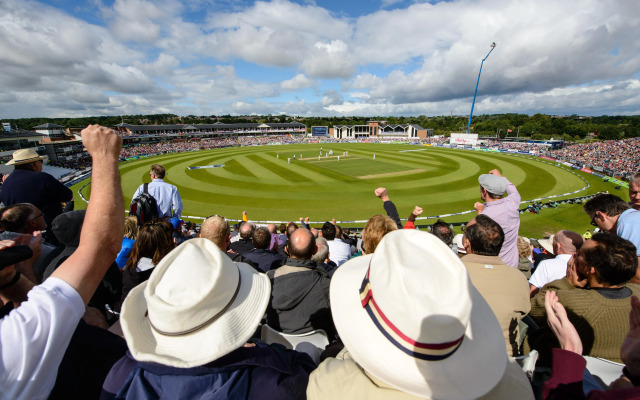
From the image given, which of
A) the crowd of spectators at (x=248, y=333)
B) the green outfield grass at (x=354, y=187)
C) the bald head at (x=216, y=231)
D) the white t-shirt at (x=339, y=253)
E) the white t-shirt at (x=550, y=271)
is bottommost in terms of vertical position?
the green outfield grass at (x=354, y=187)

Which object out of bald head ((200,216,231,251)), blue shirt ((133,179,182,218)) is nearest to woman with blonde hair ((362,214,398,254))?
bald head ((200,216,231,251))

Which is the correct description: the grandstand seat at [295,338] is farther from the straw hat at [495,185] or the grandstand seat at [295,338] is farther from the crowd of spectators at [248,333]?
the straw hat at [495,185]

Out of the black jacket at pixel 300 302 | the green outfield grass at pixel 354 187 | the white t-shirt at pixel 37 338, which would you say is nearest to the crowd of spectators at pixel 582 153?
the green outfield grass at pixel 354 187

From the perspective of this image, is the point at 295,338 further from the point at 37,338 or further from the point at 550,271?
the point at 550,271

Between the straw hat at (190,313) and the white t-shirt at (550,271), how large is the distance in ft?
14.9

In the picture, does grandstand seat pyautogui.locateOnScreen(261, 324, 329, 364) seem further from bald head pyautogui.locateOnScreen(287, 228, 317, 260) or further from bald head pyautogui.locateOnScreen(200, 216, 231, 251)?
bald head pyautogui.locateOnScreen(200, 216, 231, 251)

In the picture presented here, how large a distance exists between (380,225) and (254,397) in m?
3.03

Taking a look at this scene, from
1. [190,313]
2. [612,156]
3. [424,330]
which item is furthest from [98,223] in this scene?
[612,156]

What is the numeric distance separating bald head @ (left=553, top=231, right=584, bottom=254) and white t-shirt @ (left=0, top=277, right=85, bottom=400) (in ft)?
22.0

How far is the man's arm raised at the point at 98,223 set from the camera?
4.94ft

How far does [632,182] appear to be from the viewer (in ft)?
16.2

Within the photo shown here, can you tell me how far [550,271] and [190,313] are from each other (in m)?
5.08

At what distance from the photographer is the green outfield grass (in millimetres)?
19812

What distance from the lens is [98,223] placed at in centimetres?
168
